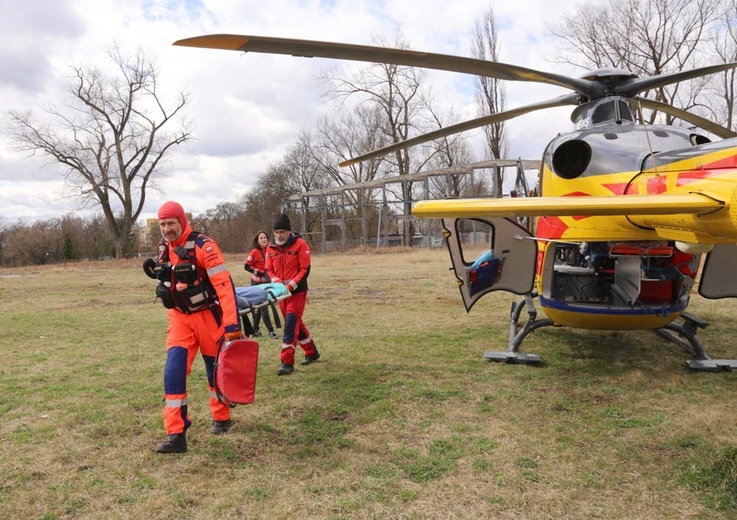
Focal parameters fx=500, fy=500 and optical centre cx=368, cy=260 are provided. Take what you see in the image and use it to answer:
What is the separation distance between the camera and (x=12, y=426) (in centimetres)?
426

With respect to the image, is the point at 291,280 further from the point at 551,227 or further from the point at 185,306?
the point at 551,227

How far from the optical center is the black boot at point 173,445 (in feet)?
11.8

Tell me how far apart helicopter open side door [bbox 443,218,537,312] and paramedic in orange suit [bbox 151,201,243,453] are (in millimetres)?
2617

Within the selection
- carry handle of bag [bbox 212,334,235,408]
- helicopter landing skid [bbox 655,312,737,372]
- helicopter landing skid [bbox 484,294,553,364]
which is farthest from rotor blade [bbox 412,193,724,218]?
helicopter landing skid [bbox 655,312,737,372]

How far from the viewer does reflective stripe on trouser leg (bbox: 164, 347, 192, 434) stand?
3.65 m

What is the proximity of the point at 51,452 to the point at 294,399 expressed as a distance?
195cm

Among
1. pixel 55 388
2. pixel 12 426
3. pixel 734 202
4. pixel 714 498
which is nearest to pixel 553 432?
pixel 714 498

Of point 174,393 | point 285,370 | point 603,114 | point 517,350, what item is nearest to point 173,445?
point 174,393

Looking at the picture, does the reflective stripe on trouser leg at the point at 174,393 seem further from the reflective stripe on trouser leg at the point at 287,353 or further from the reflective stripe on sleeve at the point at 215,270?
the reflective stripe on trouser leg at the point at 287,353

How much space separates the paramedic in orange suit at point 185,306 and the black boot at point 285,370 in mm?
1581

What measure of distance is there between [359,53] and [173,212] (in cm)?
185

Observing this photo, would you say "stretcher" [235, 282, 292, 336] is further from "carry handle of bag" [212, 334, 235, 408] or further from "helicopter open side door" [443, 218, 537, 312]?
"helicopter open side door" [443, 218, 537, 312]

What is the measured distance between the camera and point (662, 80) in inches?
193

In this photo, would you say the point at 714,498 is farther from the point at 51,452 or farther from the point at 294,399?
the point at 51,452
